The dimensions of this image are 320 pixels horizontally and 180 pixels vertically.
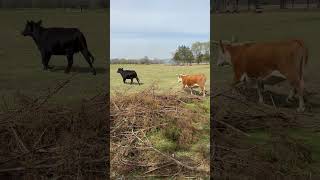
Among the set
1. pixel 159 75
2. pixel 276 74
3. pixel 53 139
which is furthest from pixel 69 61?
pixel 276 74

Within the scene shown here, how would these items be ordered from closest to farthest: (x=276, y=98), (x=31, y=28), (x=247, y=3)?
1. (x=276, y=98)
2. (x=31, y=28)
3. (x=247, y=3)

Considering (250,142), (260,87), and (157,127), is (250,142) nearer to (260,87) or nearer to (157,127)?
(260,87)

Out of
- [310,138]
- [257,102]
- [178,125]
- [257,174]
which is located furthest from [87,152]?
[310,138]

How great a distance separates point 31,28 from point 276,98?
2877 millimetres

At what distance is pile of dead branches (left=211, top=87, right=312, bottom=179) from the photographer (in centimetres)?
411

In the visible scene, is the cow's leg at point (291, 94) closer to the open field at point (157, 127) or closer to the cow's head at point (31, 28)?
the open field at point (157, 127)

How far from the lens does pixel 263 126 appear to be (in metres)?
4.66

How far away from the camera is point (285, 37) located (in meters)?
4.83

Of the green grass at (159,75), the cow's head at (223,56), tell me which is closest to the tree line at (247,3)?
the cow's head at (223,56)

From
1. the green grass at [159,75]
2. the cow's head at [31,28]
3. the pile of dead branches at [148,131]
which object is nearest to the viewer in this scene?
the pile of dead branches at [148,131]

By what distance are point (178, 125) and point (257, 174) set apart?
1012 mm

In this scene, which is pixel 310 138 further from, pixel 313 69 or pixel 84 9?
pixel 84 9

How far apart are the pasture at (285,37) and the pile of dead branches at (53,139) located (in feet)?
5.00

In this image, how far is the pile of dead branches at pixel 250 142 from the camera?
4.11 metres
